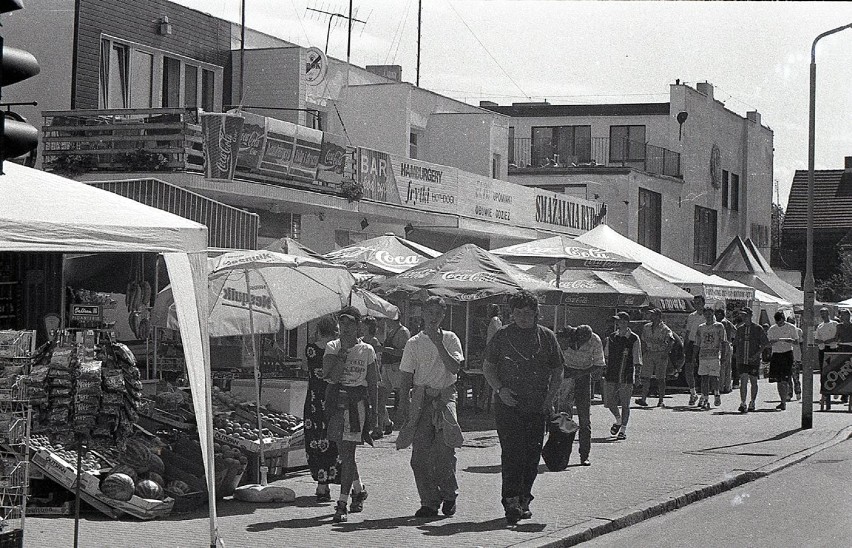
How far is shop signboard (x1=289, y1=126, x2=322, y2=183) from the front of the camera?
22.8 meters

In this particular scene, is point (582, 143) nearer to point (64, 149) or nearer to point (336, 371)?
point (64, 149)

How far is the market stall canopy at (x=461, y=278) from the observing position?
647 inches

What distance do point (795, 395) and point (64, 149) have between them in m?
16.6

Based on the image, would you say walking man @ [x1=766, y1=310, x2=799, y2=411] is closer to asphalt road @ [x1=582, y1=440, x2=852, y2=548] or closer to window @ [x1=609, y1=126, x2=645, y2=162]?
asphalt road @ [x1=582, y1=440, x2=852, y2=548]

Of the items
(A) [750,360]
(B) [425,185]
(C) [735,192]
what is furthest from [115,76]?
(C) [735,192]

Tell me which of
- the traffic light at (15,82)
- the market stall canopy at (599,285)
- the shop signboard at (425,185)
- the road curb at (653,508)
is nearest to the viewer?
the traffic light at (15,82)

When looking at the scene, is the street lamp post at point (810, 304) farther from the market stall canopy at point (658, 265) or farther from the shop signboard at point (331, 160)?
the shop signboard at point (331, 160)

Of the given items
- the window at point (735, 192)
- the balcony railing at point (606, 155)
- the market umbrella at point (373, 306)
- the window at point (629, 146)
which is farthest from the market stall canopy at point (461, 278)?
the window at point (735, 192)

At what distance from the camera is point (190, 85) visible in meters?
25.8

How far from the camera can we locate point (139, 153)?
2025 cm

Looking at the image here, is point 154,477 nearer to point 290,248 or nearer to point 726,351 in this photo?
point 290,248

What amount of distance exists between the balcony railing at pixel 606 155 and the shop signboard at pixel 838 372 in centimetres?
2506

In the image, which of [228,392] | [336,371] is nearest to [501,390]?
[336,371]

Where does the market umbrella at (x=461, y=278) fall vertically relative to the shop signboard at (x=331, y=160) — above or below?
below
